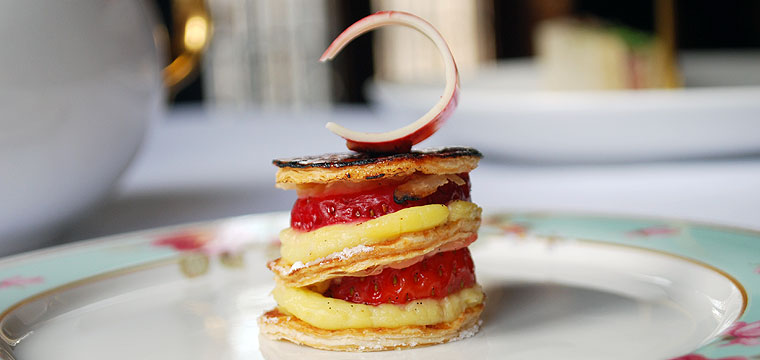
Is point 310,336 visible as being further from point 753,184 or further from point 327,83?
point 327,83

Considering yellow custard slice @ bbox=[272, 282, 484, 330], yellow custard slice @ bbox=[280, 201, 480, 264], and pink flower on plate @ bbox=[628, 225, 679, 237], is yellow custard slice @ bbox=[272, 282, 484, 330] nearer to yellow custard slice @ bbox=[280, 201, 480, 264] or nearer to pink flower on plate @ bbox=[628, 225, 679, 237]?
yellow custard slice @ bbox=[280, 201, 480, 264]

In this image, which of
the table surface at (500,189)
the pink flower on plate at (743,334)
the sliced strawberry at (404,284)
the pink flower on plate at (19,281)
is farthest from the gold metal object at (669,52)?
the pink flower on plate at (19,281)

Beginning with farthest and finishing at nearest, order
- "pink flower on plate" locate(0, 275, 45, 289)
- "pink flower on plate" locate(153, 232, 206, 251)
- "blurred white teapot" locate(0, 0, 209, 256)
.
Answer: "pink flower on plate" locate(153, 232, 206, 251) < "blurred white teapot" locate(0, 0, 209, 256) < "pink flower on plate" locate(0, 275, 45, 289)

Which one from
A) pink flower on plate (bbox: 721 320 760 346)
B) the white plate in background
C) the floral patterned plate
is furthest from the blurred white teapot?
pink flower on plate (bbox: 721 320 760 346)

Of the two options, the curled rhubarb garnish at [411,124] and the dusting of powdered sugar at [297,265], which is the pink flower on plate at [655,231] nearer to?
the curled rhubarb garnish at [411,124]

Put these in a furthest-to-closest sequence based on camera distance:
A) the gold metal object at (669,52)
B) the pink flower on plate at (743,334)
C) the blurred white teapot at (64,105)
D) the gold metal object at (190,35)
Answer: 1. the gold metal object at (669,52)
2. the gold metal object at (190,35)
3. the blurred white teapot at (64,105)
4. the pink flower on plate at (743,334)


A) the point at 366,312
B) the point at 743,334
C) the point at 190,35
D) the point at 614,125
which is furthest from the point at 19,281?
the point at 614,125

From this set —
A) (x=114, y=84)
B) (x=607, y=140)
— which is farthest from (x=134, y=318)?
(x=607, y=140)
